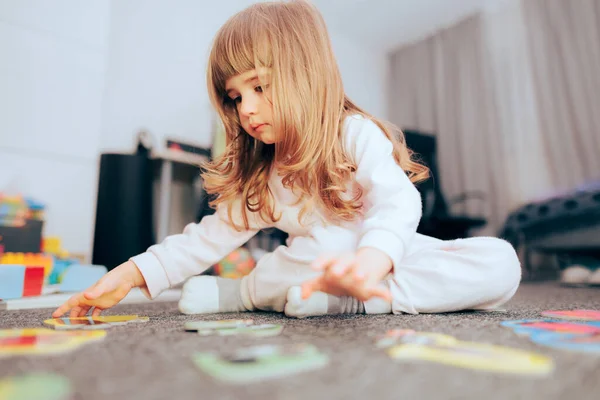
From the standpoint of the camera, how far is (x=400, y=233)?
0.57 meters

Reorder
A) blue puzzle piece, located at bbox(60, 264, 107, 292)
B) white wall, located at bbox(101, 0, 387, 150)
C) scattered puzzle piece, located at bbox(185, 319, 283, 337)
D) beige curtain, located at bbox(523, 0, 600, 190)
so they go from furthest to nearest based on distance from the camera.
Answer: beige curtain, located at bbox(523, 0, 600, 190), white wall, located at bbox(101, 0, 387, 150), blue puzzle piece, located at bbox(60, 264, 107, 292), scattered puzzle piece, located at bbox(185, 319, 283, 337)

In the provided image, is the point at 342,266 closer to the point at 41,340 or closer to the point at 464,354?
the point at 464,354

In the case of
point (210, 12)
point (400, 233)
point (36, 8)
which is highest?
point (210, 12)

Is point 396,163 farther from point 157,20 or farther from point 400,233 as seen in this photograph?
point 157,20

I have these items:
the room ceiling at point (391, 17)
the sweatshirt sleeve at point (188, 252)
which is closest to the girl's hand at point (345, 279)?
the sweatshirt sleeve at point (188, 252)

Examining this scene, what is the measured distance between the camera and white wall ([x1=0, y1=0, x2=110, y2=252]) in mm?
A: 1585

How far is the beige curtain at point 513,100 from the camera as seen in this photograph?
94.6 inches

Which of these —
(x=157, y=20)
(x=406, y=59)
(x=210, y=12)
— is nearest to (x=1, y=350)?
(x=157, y=20)

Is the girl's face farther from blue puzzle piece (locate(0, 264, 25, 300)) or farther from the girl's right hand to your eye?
blue puzzle piece (locate(0, 264, 25, 300))

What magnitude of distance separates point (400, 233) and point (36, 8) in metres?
1.77

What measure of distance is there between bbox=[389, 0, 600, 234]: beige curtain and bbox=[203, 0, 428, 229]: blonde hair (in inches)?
81.9

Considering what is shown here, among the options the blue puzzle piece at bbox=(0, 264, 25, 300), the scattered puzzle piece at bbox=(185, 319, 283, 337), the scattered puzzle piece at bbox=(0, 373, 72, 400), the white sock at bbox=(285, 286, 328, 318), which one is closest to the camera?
the scattered puzzle piece at bbox=(0, 373, 72, 400)

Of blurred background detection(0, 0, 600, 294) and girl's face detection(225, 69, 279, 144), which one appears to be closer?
girl's face detection(225, 69, 279, 144)

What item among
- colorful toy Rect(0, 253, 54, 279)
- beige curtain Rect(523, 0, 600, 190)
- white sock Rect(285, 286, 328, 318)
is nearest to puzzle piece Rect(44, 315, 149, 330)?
white sock Rect(285, 286, 328, 318)
